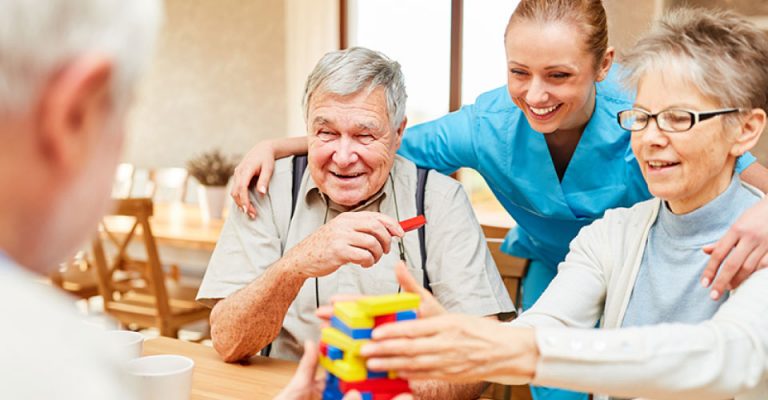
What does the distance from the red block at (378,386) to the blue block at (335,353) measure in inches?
1.1

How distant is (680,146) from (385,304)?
61 cm

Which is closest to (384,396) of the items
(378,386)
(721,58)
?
(378,386)

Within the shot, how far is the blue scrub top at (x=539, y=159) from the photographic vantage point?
181 centimetres

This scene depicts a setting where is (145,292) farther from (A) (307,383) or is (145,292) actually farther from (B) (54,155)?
(B) (54,155)

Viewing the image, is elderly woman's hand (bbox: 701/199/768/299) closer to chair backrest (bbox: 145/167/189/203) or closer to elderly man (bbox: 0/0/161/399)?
elderly man (bbox: 0/0/161/399)

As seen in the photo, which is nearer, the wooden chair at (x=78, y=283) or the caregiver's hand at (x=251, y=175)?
the caregiver's hand at (x=251, y=175)

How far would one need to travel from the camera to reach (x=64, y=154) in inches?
19.7

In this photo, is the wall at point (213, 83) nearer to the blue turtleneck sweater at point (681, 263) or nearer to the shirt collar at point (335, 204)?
the shirt collar at point (335, 204)

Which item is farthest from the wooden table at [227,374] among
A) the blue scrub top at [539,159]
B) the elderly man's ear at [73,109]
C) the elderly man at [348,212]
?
the elderly man's ear at [73,109]

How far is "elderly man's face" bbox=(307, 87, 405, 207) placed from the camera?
5.11 feet

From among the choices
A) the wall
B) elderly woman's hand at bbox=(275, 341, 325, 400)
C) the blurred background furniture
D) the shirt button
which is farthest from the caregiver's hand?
the wall

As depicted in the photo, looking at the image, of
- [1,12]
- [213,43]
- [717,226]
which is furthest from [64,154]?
[213,43]

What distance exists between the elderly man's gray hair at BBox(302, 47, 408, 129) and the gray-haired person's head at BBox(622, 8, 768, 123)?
1.82 ft

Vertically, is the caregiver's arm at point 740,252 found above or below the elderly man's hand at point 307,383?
above
